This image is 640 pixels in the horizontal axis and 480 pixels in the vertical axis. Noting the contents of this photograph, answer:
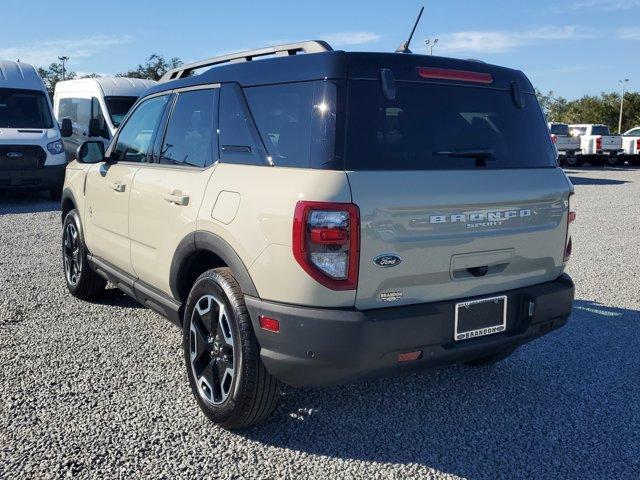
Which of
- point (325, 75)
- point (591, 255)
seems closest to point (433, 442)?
point (325, 75)

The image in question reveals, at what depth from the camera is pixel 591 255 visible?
829cm

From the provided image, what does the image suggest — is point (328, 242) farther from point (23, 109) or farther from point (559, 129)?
point (559, 129)

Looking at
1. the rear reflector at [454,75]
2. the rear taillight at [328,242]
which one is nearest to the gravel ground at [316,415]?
the rear taillight at [328,242]

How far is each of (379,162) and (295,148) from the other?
15.7 inches

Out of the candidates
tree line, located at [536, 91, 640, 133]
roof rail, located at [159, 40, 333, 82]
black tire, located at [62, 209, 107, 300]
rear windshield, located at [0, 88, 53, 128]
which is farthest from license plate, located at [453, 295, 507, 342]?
tree line, located at [536, 91, 640, 133]

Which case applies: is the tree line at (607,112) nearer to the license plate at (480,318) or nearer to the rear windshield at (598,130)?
the rear windshield at (598,130)

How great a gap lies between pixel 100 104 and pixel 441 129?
1260 cm

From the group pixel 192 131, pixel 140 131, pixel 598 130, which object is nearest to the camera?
pixel 192 131

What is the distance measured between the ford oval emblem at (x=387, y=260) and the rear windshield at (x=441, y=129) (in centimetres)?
41

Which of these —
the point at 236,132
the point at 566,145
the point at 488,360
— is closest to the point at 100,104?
the point at 236,132

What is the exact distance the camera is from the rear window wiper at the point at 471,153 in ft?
10.5

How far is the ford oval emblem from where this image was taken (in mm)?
2877

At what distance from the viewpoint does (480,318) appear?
126 inches

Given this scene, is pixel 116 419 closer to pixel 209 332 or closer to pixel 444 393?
pixel 209 332
